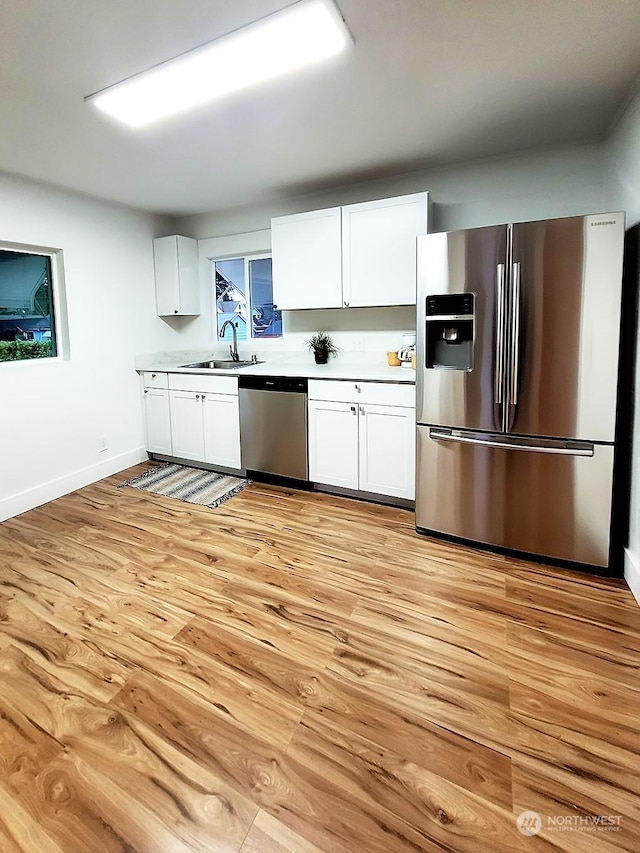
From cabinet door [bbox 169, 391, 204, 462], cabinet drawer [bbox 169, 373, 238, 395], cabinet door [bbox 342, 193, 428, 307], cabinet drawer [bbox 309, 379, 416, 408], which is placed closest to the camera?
cabinet drawer [bbox 309, 379, 416, 408]

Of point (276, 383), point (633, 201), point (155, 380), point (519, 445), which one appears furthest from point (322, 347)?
point (633, 201)

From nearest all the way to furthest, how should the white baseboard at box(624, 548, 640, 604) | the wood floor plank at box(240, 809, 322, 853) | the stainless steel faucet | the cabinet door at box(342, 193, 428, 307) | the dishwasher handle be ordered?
1. the wood floor plank at box(240, 809, 322, 853)
2. the white baseboard at box(624, 548, 640, 604)
3. the cabinet door at box(342, 193, 428, 307)
4. the dishwasher handle
5. the stainless steel faucet

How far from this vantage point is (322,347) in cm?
401

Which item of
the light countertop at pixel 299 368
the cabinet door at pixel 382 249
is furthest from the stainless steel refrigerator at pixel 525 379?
the cabinet door at pixel 382 249

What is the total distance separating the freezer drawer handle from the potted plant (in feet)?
4.98

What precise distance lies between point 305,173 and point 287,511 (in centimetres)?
253

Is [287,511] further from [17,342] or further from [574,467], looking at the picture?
[17,342]

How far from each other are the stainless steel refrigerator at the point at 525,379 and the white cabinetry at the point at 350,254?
2.29ft

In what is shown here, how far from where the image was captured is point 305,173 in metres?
3.44

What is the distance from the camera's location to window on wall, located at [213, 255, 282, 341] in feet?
14.8

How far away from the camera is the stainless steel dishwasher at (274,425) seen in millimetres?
3619

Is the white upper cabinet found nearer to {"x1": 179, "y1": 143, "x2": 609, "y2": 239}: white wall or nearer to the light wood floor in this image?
{"x1": 179, "y1": 143, "x2": 609, "y2": 239}: white wall

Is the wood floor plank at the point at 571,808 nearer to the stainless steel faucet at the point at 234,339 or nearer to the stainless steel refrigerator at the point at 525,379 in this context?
the stainless steel refrigerator at the point at 525,379

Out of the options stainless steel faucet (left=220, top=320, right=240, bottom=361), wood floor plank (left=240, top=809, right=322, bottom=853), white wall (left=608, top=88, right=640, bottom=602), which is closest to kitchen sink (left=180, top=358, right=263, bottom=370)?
stainless steel faucet (left=220, top=320, right=240, bottom=361)
